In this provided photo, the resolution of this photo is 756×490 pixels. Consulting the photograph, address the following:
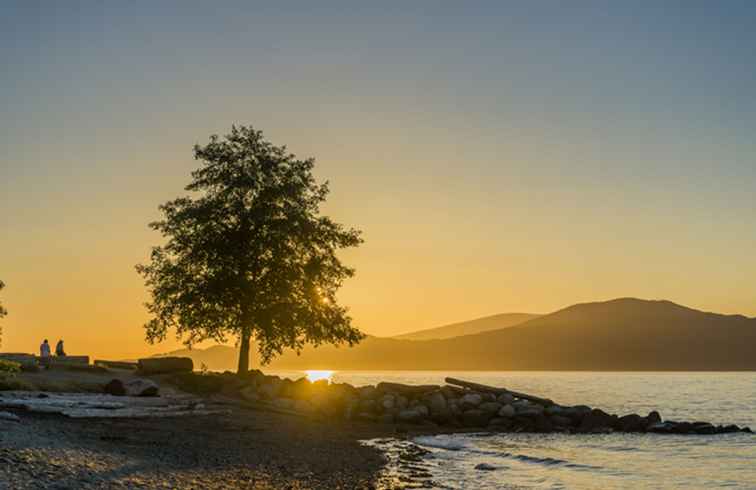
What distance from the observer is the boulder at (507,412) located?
44.6 metres

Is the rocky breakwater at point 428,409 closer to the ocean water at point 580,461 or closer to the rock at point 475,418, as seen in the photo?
the rock at point 475,418

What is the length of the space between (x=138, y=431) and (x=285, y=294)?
24278 mm

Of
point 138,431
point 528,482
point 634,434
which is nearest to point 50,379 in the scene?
point 138,431

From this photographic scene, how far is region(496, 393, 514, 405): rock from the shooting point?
47.1 m

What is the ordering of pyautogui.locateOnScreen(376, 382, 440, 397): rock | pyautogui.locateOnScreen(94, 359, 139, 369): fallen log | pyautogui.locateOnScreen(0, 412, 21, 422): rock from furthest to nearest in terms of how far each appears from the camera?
pyautogui.locateOnScreen(94, 359, 139, 369): fallen log → pyautogui.locateOnScreen(376, 382, 440, 397): rock → pyautogui.locateOnScreen(0, 412, 21, 422): rock

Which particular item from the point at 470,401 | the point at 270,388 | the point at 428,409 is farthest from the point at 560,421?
the point at 270,388

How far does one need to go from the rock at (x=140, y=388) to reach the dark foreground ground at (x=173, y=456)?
750 cm

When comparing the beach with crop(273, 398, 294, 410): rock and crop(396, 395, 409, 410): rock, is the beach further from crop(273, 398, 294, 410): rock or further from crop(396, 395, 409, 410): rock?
crop(396, 395, 409, 410): rock

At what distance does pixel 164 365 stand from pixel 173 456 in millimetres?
32423

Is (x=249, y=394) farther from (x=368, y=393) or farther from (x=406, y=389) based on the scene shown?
(x=406, y=389)

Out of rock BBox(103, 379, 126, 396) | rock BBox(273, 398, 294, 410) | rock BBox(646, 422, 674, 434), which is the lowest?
rock BBox(646, 422, 674, 434)

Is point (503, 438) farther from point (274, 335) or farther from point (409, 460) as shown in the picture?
point (274, 335)

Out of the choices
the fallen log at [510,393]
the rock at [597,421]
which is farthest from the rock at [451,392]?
the rock at [597,421]

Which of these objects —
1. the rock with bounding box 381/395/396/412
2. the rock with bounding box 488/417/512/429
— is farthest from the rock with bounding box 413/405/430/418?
the rock with bounding box 488/417/512/429
